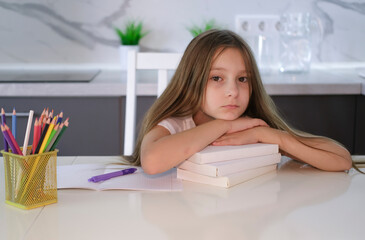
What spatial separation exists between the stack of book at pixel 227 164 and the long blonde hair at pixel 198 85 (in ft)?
0.48

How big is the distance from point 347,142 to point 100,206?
1.60m

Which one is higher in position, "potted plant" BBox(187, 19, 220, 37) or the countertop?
"potted plant" BBox(187, 19, 220, 37)

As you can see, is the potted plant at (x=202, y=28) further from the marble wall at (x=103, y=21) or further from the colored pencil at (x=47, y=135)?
the colored pencil at (x=47, y=135)

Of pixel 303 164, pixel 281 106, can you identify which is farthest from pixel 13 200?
pixel 281 106

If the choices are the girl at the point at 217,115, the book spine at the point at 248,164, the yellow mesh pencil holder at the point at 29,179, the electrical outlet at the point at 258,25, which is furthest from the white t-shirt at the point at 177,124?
the electrical outlet at the point at 258,25

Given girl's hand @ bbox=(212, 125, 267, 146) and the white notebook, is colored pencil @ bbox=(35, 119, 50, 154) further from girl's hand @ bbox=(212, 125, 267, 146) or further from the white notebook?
girl's hand @ bbox=(212, 125, 267, 146)

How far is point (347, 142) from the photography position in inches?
95.2

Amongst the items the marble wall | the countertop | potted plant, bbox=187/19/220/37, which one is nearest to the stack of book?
the countertop

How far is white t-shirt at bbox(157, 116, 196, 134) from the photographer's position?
137cm

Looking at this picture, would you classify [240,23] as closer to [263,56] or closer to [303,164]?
[263,56]

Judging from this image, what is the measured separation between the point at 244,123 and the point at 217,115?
0.22 feet

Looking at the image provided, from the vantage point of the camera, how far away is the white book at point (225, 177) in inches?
46.3

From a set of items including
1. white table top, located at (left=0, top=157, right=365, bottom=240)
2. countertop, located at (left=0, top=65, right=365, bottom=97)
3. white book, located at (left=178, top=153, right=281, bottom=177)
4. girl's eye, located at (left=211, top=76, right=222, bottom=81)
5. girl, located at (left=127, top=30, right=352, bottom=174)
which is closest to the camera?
white table top, located at (left=0, top=157, right=365, bottom=240)

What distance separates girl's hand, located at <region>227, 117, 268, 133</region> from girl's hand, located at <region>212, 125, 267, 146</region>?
0.04 feet
